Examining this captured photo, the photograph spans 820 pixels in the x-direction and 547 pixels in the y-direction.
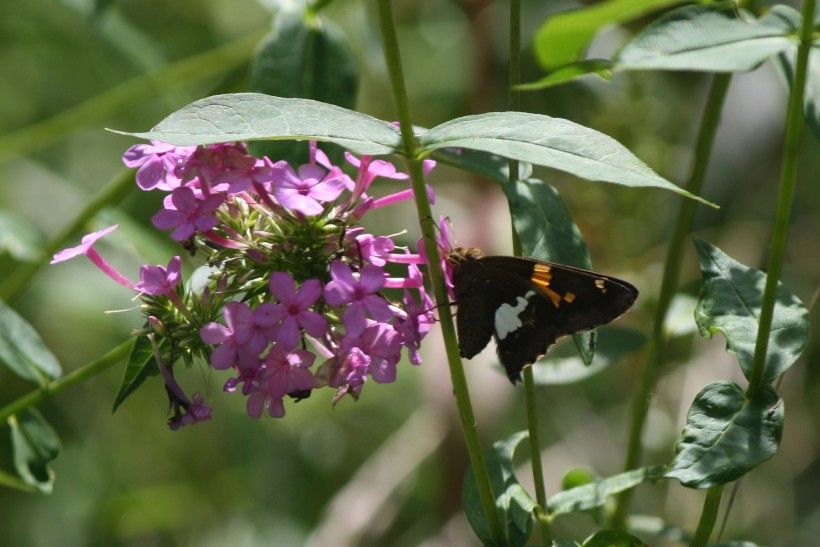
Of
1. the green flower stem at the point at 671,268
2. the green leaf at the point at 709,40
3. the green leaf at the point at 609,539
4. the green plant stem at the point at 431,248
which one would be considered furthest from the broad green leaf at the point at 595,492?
the green leaf at the point at 709,40

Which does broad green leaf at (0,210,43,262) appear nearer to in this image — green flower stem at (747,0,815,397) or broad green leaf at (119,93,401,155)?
broad green leaf at (119,93,401,155)

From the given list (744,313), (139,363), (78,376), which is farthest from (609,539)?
(78,376)

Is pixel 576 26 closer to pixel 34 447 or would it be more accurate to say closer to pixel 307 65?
pixel 307 65

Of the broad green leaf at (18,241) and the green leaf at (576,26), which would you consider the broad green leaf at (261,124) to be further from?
the broad green leaf at (18,241)

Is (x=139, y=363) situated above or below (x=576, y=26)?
below

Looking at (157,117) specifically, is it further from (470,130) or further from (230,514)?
(470,130)

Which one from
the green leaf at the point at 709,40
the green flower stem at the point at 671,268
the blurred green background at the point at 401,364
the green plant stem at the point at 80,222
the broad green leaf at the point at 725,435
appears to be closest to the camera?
the broad green leaf at the point at 725,435
